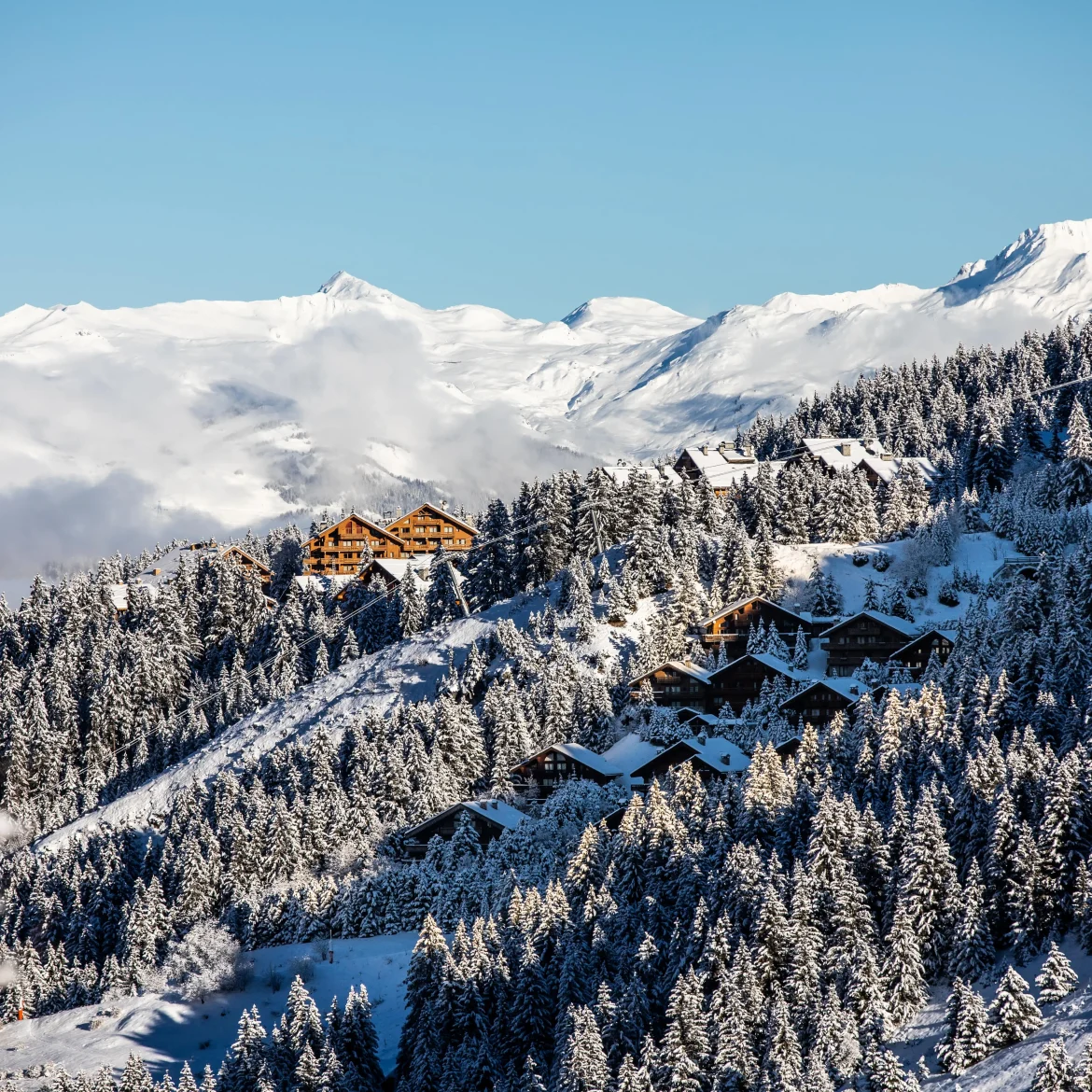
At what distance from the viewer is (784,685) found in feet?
321

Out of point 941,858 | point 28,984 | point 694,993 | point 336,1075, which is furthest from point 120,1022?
point 941,858

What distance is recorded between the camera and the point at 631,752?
94875 millimetres

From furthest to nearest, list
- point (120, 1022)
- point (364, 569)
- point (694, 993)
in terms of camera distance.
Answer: point (364, 569) < point (120, 1022) < point (694, 993)

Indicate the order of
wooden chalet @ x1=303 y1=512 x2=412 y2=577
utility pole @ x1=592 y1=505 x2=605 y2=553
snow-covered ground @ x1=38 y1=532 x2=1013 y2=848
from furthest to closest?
wooden chalet @ x1=303 y1=512 x2=412 y2=577, utility pole @ x1=592 y1=505 x2=605 y2=553, snow-covered ground @ x1=38 y1=532 x2=1013 y2=848

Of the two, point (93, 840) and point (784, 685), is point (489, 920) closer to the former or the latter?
point (784, 685)

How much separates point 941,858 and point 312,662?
236 ft

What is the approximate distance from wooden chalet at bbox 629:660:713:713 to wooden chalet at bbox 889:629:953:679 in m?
12.1

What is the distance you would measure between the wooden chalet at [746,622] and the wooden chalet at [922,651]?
8.02m

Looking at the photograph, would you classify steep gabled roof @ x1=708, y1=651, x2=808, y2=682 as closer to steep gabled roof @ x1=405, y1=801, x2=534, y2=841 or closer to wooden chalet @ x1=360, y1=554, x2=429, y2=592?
steep gabled roof @ x1=405, y1=801, x2=534, y2=841

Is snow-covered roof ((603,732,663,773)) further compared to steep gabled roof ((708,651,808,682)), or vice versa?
steep gabled roof ((708,651,808,682))

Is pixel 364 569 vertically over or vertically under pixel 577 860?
over

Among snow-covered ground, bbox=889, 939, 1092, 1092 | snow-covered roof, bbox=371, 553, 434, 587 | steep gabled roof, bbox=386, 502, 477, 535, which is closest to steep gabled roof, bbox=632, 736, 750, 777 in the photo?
snow-covered ground, bbox=889, 939, 1092, 1092

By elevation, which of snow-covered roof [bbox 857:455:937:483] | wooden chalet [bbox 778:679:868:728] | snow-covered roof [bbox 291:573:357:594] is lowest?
wooden chalet [bbox 778:679:868:728]

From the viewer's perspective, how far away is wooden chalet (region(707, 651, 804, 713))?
3927 inches
